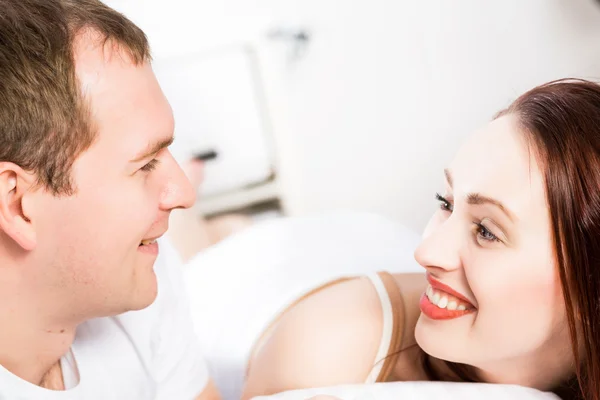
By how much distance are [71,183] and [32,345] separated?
0.27 metres

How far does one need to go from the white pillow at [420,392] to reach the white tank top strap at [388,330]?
70 millimetres

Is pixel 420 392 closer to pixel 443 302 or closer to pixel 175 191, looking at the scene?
pixel 443 302

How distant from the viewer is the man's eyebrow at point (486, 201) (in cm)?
90

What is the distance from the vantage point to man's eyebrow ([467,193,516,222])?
899 mm

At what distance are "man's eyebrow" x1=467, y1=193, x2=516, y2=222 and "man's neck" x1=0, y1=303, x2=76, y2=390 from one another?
0.65 metres

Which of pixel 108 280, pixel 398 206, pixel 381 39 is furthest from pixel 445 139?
pixel 108 280

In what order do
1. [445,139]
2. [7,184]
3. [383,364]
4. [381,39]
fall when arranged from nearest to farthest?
[7,184], [383,364], [445,139], [381,39]

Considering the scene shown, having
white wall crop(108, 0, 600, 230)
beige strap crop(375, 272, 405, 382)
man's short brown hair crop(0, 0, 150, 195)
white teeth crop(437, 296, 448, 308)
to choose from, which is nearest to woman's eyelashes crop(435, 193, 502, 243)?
white teeth crop(437, 296, 448, 308)

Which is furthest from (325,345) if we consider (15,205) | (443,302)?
(15,205)

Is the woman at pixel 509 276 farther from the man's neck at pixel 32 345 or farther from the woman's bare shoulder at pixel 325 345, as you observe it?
the man's neck at pixel 32 345

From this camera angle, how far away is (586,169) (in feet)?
2.91

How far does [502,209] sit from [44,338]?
71 cm

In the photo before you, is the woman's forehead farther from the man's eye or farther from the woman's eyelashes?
the man's eye

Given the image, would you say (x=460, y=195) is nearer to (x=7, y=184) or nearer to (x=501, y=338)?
(x=501, y=338)
